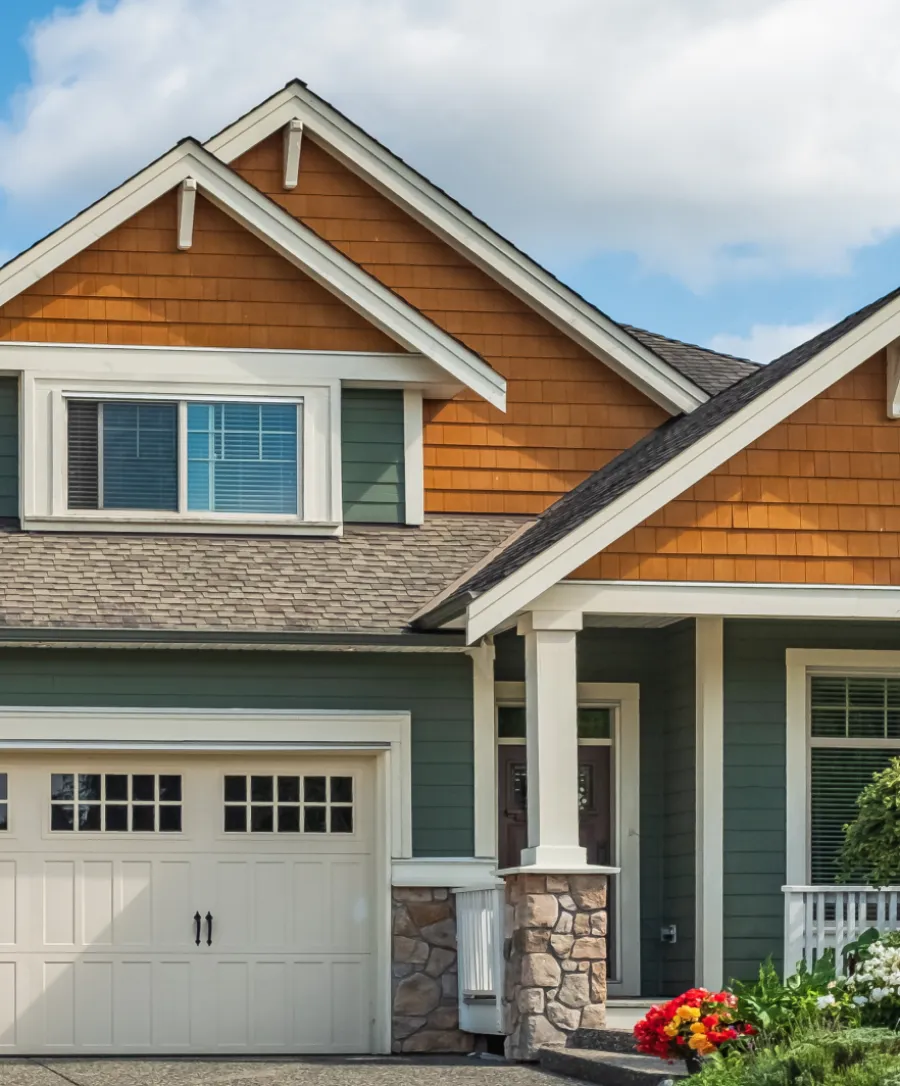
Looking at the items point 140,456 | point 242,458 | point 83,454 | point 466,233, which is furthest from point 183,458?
point 466,233

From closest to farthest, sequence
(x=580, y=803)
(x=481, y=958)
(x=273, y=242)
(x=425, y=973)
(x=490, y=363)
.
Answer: (x=481, y=958)
(x=425, y=973)
(x=580, y=803)
(x=273, y=242)
(x=490, y=363)

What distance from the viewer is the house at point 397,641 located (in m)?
12.7

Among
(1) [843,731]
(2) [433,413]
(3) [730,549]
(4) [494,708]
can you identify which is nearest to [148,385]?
(2) [433,413]

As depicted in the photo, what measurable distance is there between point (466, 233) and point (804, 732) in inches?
200

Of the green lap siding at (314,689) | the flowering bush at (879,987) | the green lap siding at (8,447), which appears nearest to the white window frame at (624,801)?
the green lap siding at (314,689)

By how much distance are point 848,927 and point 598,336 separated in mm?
5517

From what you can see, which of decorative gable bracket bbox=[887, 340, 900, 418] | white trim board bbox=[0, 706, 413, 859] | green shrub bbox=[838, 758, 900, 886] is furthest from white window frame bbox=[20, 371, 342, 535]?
green shrub bbox=[838, 758, 900, 886]

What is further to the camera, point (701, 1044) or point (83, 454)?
point (83, 454)

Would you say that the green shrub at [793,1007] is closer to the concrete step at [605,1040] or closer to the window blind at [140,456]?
the concrete step at [605,1040]

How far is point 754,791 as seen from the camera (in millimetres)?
13867

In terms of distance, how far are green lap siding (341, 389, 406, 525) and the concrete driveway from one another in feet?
14.5

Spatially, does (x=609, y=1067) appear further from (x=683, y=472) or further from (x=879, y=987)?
(x=683, y=472)

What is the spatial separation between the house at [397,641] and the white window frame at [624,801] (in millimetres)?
26

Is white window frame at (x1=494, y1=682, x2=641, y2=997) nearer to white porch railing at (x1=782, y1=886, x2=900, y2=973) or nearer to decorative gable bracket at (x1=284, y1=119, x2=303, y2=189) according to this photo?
white porch railing at (x1=782, y1=886, x2=900, y2=973)
